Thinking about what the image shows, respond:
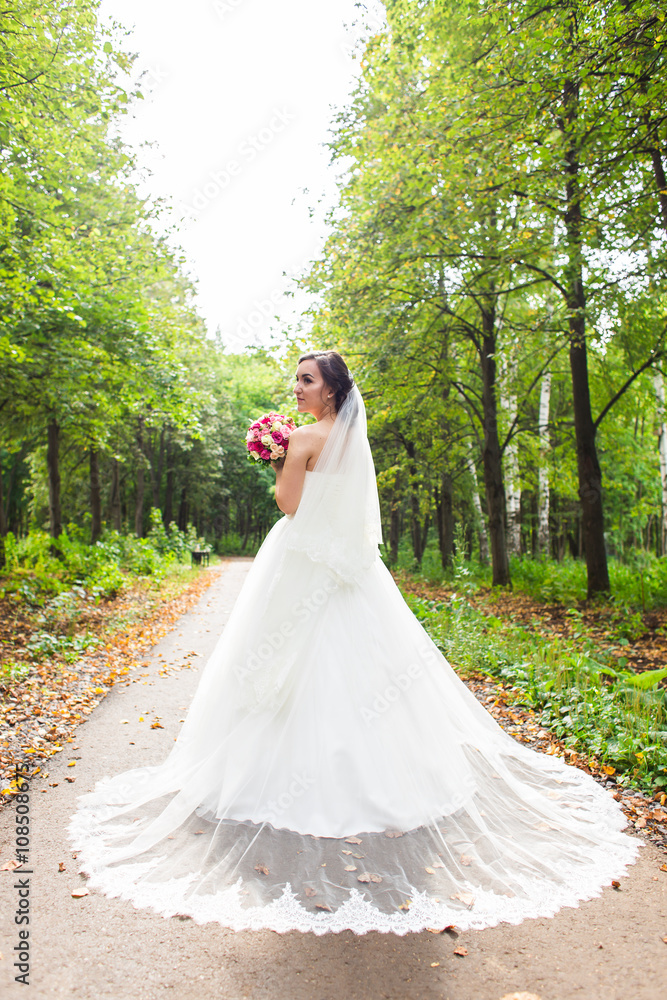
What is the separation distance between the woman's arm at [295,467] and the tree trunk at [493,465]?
939 centimetres

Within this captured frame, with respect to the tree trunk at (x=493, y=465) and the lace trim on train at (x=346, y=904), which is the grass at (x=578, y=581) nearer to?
the tree trunk at (x=493, y=465)

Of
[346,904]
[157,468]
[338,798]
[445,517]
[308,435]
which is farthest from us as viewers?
[157,468]

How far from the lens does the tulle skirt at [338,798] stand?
2793mm

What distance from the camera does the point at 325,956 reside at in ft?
7.93

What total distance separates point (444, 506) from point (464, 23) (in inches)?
464

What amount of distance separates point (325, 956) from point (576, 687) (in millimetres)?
3964

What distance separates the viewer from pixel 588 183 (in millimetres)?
6602

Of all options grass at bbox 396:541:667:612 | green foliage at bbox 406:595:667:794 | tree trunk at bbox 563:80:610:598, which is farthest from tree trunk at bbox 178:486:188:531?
green foliage at bbox 406:595:667:794

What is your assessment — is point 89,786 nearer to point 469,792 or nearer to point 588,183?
point 469,792

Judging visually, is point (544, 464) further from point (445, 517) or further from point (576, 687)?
point (576, 687)

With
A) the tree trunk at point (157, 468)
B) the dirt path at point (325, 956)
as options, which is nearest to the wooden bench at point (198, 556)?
the tree trunk at point (157, 468)

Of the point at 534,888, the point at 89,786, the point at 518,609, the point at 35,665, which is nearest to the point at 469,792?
the point at 534,888

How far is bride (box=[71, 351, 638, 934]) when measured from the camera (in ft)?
9.24

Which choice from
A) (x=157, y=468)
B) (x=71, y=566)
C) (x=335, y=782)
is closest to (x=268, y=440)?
(x=335, y=782)
